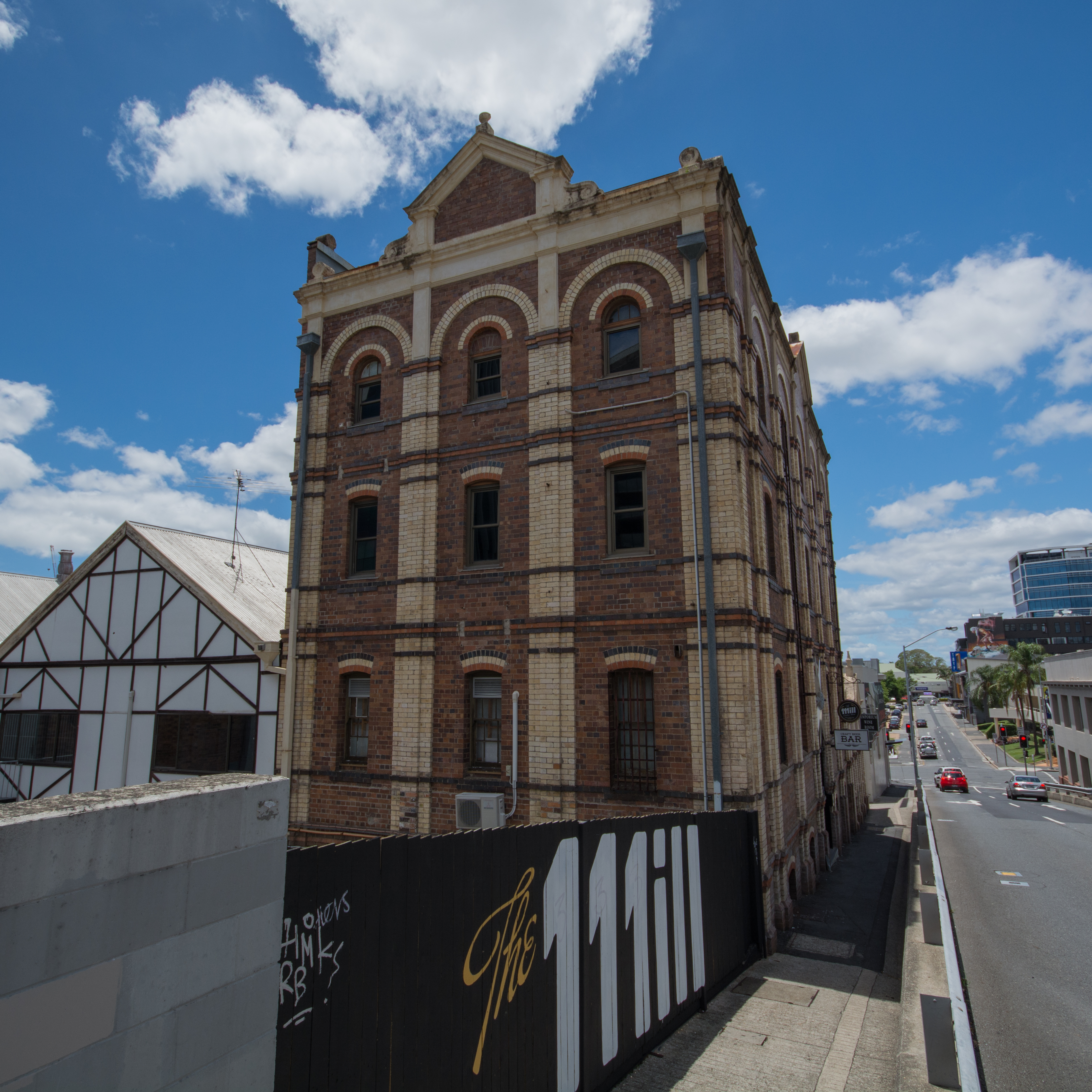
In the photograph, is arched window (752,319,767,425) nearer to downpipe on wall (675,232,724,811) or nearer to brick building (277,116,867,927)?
brick building (277,116,867,927)

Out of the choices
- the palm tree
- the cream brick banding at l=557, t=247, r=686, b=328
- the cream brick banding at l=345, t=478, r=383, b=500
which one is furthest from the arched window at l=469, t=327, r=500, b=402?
the palm tree

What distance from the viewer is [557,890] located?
6.27 meters

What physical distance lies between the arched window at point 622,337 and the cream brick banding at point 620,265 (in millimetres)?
712

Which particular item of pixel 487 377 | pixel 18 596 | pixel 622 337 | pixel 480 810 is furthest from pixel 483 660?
pixel 18 596

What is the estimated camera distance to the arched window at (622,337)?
14281 millimetres

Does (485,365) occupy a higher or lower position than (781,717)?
higher

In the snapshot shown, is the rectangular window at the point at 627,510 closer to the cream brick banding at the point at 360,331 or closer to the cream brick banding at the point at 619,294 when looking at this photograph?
the cream brick banding at the point at 619,294

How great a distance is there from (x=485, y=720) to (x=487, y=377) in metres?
7.30

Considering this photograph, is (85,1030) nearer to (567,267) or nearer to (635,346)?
(635,346)

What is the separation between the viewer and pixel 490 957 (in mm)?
5375

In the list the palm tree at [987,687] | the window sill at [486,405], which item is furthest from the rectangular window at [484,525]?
the palm tree at [987,687]

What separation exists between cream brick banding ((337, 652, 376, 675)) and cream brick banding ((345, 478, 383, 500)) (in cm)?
355

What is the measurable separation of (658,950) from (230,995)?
19.3 ft

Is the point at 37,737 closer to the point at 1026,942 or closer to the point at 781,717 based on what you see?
the point at 781,717
